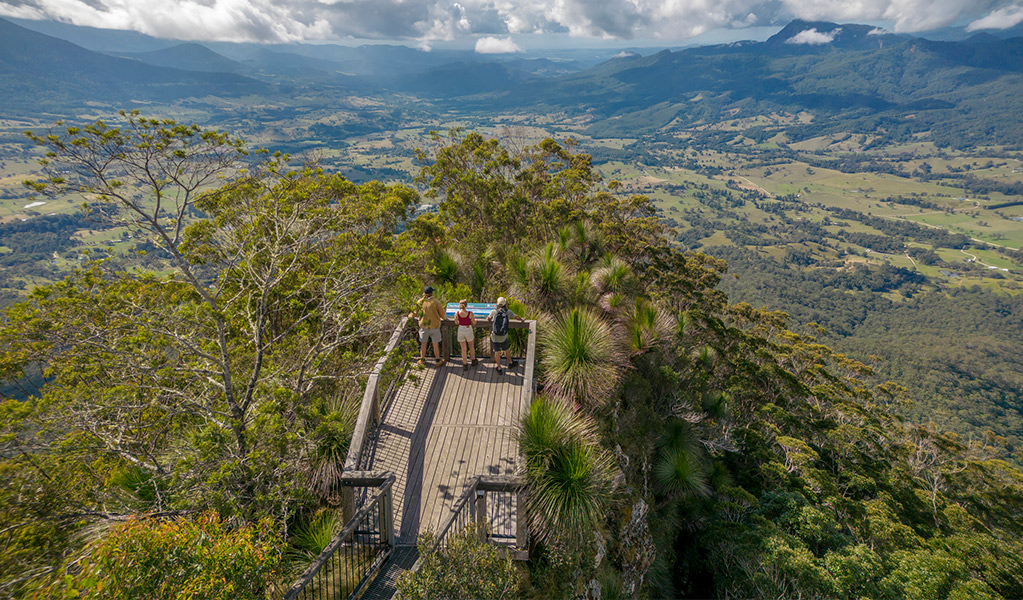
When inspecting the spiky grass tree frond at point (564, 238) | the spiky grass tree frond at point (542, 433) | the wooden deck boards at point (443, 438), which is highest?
the spiky grass tree frond at point (564, 238)

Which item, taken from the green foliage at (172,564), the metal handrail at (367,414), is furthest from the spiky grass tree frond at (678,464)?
the green foliage at (172,564)

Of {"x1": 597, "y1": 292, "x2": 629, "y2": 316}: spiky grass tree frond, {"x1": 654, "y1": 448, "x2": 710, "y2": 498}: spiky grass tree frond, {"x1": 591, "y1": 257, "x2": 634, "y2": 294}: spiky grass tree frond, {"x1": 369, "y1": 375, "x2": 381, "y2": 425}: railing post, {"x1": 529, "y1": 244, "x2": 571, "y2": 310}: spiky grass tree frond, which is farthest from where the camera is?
A: {"x1": 591, "y1": 257, "x2": 634, "y2": 294}: spiky grass tree frond

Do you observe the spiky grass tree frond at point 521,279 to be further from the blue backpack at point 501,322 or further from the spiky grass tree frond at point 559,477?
the spiky grass tree frond at point 559,477

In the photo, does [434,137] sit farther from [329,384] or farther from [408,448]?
[408,448]

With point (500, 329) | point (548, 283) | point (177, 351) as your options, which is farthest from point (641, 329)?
point (177, 351)

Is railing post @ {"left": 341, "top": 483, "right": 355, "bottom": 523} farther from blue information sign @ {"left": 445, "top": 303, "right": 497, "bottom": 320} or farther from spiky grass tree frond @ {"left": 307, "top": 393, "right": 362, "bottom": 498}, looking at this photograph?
blue information sign @ {"left": 445, "top": 303, "right": 497, "bottom": 320}

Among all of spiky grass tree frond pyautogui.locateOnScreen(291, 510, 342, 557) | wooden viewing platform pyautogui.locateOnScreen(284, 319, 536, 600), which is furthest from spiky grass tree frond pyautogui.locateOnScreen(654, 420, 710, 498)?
spiky grass tree frond pyautogui.locateOnScreen(291, 510, 342, 557)

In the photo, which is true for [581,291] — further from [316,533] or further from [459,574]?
[459,574]
